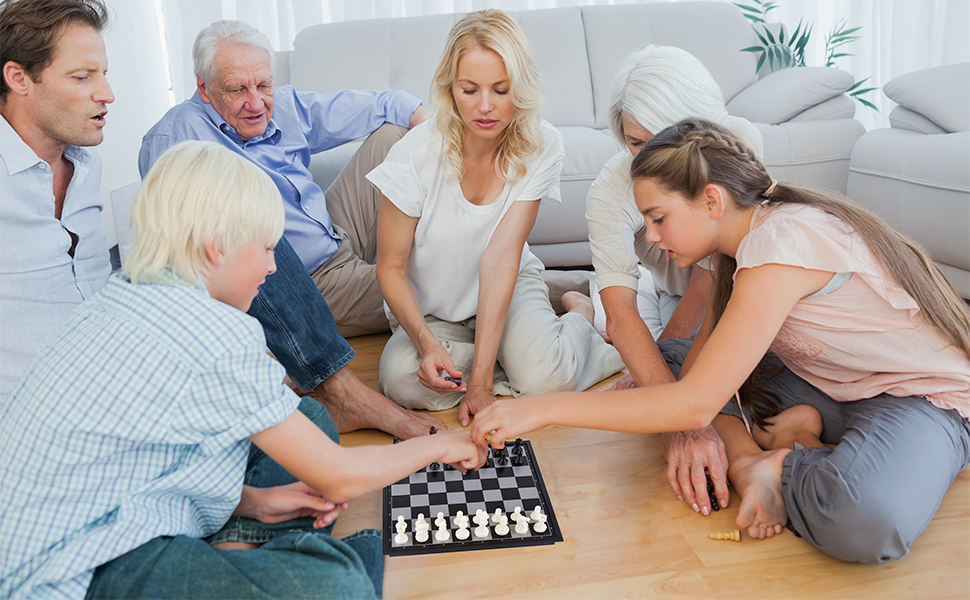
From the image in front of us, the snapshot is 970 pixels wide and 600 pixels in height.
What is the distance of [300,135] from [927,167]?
78.5 inches

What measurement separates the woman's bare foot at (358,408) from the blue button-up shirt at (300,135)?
2.09 ft

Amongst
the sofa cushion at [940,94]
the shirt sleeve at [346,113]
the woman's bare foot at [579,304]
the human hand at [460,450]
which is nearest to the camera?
the human hand at [460,450]

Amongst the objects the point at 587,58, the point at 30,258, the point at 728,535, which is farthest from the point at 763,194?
the point at 587,58

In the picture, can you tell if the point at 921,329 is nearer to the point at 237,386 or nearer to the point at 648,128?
the point at 648,128

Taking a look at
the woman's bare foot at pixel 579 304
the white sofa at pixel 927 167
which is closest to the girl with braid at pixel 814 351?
the woman's bare foot at pixel 579 304

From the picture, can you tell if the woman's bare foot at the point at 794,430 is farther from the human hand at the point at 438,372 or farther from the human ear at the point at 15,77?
the human ear at the point at 15,77

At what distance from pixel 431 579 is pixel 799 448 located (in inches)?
31.2

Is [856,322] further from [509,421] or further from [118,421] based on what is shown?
[118,421]

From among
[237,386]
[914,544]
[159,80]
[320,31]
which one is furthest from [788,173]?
[159,80]

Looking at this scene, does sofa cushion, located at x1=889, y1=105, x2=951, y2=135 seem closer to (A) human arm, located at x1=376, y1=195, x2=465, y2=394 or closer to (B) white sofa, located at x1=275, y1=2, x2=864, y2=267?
(B) white sofa, located at x1=275, y1=2, x2=864, y2=267

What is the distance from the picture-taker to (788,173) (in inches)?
109

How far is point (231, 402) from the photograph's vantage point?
40.1 inches

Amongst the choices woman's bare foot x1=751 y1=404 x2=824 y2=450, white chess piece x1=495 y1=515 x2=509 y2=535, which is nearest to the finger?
woman's bare foot x1=751 y1=404 x2=824 y2=450

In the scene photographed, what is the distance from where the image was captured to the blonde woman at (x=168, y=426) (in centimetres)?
97
